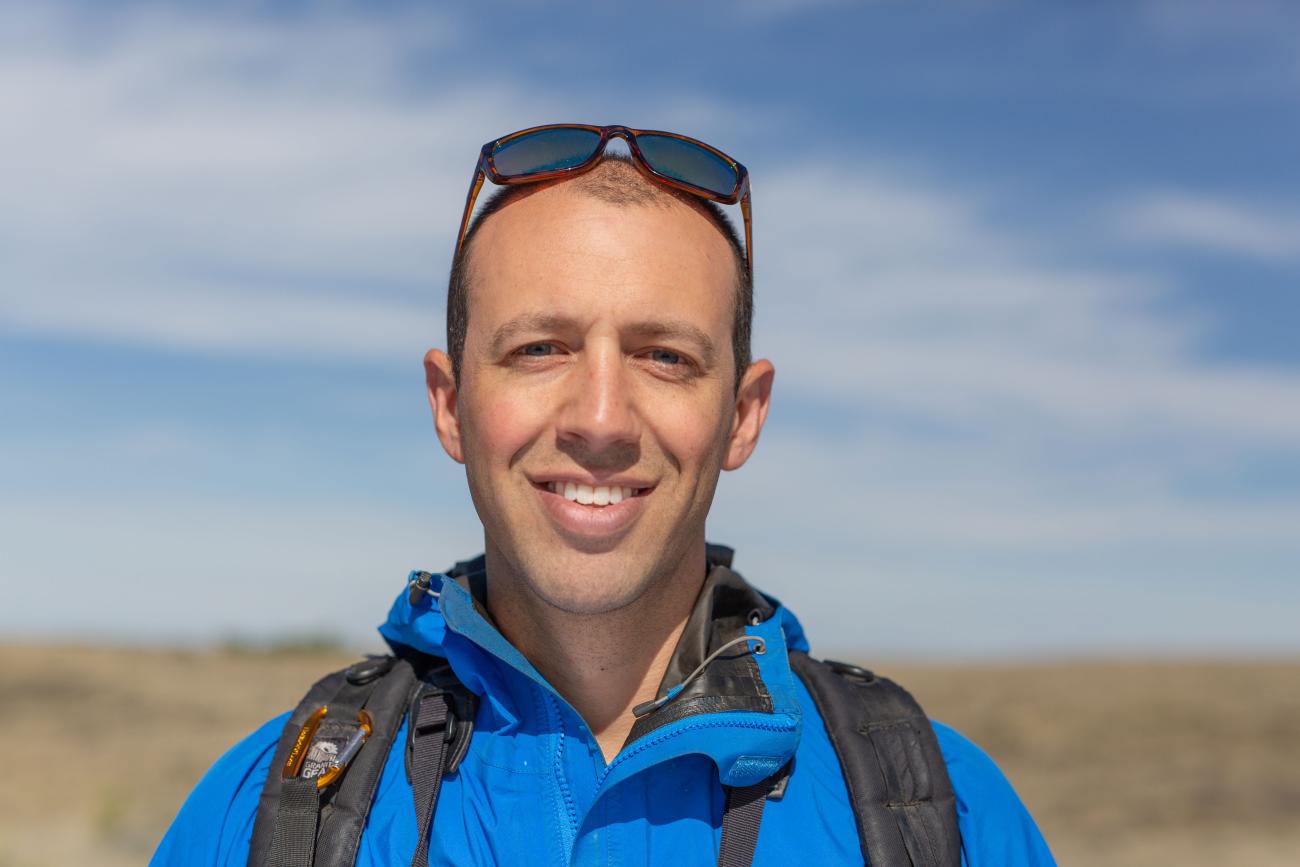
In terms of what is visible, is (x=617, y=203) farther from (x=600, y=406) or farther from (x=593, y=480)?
(x=593, y=480)

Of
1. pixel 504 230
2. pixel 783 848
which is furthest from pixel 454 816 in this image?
pixel 504 230

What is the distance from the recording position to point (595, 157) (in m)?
3.29

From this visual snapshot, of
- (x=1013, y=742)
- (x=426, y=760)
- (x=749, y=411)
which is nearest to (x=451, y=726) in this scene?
(x=426, y=760)

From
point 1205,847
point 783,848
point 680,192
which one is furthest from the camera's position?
point 1205,847

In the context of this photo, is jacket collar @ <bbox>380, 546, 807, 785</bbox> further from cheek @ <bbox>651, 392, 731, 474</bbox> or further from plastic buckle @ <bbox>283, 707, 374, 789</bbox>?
cheek @ <bbox>651, 392, 731, 474</bbox>

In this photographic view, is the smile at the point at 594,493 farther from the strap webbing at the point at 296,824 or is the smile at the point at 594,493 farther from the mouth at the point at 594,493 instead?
the strap webbing at the point at 296,824

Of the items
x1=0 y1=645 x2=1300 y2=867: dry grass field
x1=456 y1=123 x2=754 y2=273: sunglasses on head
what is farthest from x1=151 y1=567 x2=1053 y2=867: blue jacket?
x1=0 y1=645 x2=1300 y2=867: dry grass field

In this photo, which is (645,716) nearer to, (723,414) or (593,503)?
(593,503)

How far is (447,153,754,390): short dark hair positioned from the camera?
3225 mm

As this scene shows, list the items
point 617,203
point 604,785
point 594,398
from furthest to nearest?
point 617,203 → point 594,398 → point 604,785

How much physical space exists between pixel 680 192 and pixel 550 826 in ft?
5.49

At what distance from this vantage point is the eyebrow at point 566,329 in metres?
3.01

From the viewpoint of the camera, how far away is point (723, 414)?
3.15 metres

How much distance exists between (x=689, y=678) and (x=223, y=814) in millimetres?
1228
